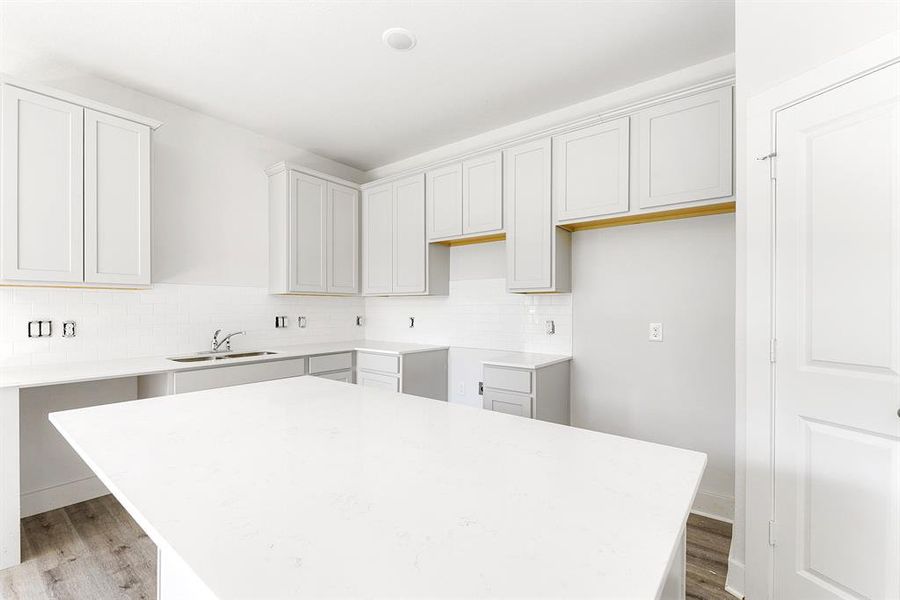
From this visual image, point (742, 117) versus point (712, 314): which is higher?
point (742, 117)

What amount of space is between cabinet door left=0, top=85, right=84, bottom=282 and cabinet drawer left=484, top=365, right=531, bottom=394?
261 centimetres

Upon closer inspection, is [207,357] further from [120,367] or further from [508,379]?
[508,379]

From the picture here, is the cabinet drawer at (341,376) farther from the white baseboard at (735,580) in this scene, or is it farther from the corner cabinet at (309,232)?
the white baseboard at (735,580)

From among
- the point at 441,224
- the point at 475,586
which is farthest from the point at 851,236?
the point at 441,224

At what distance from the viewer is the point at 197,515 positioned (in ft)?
2.45

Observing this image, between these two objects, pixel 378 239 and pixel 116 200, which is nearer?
pixel 116 200

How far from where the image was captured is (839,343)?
1.50 meters

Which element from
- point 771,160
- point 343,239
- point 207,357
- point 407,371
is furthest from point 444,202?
point 771,160

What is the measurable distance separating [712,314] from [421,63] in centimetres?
241

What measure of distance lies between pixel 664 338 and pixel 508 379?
1071mm

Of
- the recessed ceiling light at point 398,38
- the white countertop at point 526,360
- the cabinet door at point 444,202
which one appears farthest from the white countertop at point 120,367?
the recessed ceiling light at point 398,38

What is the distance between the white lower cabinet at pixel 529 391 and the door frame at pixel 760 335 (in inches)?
50.2

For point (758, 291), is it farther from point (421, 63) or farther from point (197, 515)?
point (421, 63)

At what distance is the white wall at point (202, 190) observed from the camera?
122 inches
